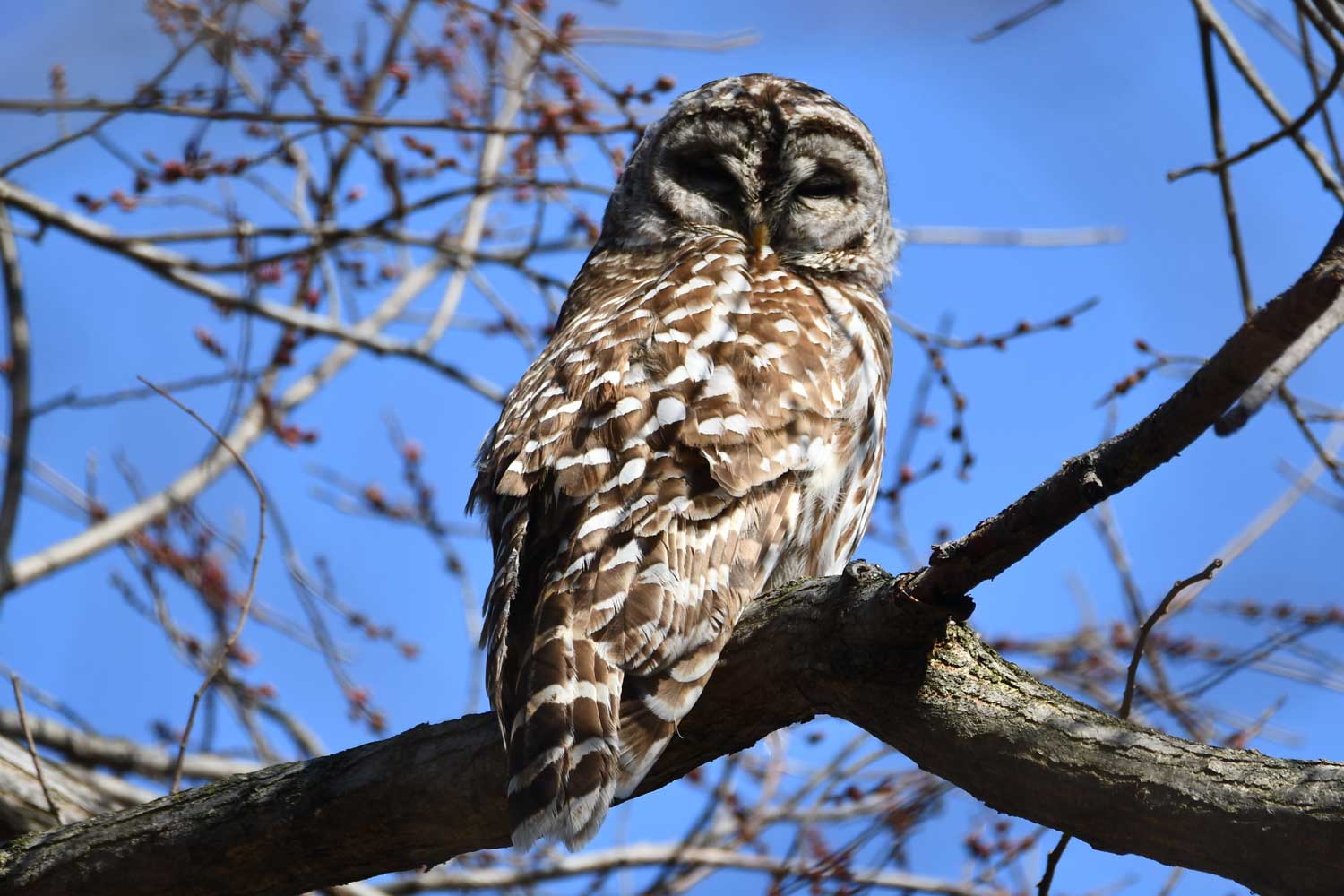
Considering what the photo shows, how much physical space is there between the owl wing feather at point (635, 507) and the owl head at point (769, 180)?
73cm

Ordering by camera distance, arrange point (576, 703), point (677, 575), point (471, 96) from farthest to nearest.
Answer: point (471, 96), point (677, 575), point (576, 703)

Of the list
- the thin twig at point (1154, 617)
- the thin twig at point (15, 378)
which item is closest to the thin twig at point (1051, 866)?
the thin twig at point (1154, 617)

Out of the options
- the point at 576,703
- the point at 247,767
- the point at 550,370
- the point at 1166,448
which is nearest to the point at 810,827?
the point at 247,767

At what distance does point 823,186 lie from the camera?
502cm

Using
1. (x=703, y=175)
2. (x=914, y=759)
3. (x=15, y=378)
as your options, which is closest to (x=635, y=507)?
(x=914, y=759)

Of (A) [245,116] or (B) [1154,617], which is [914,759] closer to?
(B) [1154,617]

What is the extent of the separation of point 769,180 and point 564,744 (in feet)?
8.62

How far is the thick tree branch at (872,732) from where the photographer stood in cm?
242

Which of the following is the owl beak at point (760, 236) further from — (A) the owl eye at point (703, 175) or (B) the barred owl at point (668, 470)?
(A) the owl eye at point (703, 175)

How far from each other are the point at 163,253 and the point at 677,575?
3.77 metres

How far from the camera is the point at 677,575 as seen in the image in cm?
322

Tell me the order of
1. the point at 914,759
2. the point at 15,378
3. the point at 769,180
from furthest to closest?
1. the point at 15,378
2. the point at 769,180
3. the point at 914,759

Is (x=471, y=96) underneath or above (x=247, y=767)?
above

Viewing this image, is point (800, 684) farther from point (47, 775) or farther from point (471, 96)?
point (471, 96)
